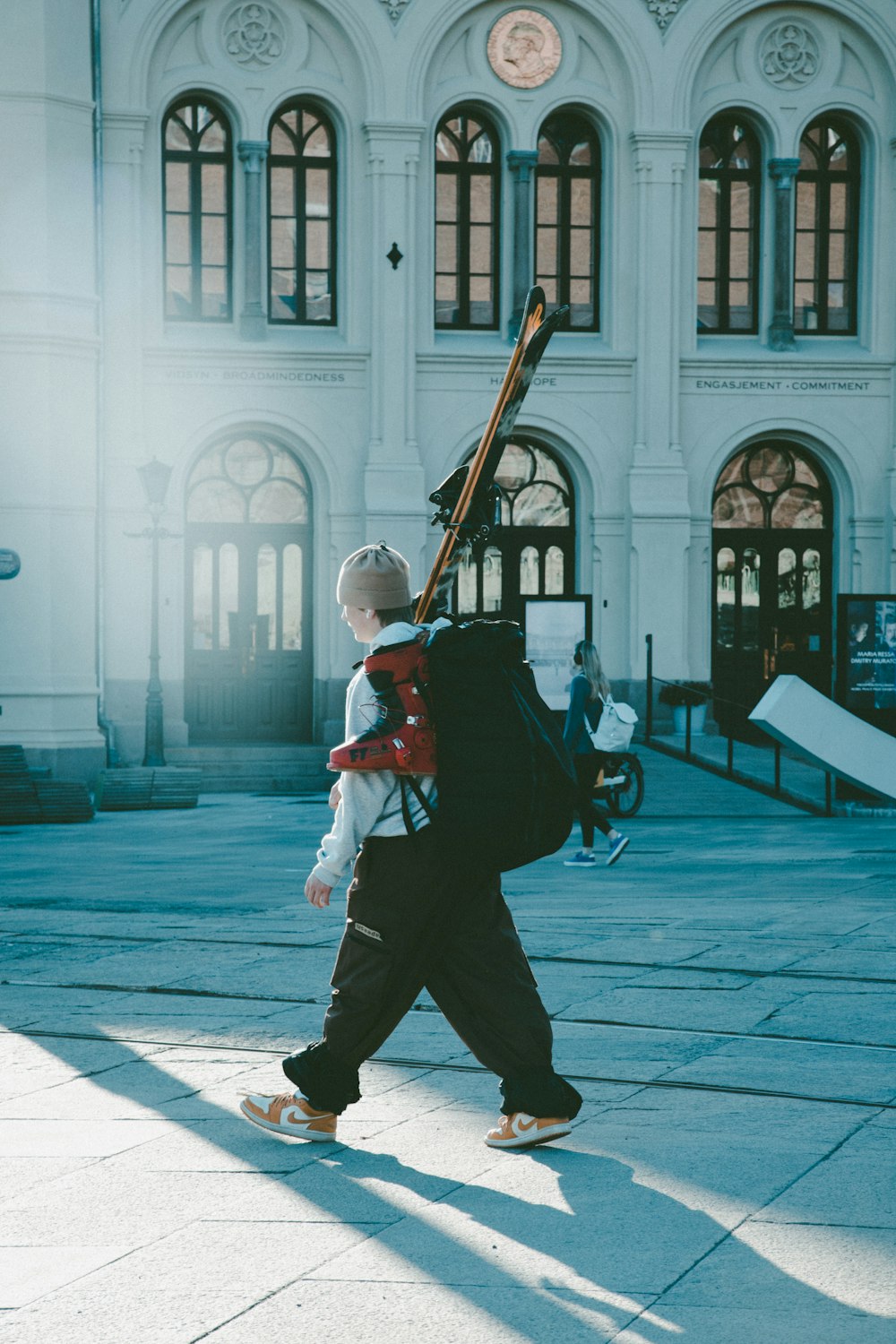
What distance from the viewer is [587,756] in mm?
13508

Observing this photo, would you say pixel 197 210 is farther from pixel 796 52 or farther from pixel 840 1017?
pixel 840 1017

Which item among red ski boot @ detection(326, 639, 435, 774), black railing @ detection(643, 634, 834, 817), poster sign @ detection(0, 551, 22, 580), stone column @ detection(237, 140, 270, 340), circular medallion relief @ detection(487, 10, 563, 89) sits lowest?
black railing @ detection(643, 634, 834, 817)

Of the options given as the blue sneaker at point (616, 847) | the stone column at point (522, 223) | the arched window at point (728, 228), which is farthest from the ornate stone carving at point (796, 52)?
the blue sneaker at point (616, 847)

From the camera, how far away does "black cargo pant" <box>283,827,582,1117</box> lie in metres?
4.72

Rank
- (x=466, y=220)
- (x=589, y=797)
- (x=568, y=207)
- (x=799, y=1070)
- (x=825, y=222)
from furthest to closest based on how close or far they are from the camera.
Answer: (x=825, y=222), (x=568, y=207), (x=466, y=220), (x=589, y=797), (x=799, y=1070)

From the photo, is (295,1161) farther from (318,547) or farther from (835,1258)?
(318,547)

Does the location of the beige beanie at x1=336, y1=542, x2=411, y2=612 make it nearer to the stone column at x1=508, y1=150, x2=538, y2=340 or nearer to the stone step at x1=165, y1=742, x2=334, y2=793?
the stone step at x1=165, y1=742, x2=334, y2=793

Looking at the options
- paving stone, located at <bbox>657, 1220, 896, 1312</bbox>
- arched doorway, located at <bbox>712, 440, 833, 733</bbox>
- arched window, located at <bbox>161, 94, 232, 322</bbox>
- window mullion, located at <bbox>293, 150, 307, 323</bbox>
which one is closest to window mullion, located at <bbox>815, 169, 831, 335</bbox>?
arched doorway, located at <bbox>712, 440, 833, 733</bbox>

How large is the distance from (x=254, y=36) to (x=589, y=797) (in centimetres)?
1493

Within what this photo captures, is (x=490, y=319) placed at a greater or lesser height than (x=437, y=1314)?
greater

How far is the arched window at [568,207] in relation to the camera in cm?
2483

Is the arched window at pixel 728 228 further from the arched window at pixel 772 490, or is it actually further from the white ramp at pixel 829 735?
the white ramp at pixel 829 735

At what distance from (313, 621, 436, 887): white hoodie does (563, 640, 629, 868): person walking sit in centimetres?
847

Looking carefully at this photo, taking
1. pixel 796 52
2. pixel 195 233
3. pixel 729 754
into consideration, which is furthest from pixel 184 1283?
pixel 796 52
